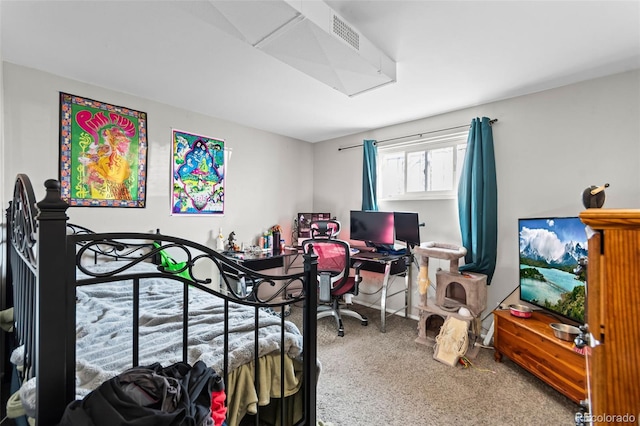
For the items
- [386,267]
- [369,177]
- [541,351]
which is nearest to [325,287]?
[386,267]

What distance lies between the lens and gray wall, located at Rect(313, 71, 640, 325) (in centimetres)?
220

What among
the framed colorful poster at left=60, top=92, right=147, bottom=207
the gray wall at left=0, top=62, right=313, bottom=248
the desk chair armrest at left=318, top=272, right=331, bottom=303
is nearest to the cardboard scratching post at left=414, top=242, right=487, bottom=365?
the desk chair armrest at left=318, top=272, right=331, bottom=303

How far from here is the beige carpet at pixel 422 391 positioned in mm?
1736

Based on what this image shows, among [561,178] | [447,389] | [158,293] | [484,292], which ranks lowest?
[447,389]

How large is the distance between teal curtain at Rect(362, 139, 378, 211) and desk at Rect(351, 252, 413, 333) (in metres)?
0.69

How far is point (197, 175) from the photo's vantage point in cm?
320

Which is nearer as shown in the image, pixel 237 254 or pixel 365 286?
pixel 237 254

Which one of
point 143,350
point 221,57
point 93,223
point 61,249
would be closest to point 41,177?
point 93,223

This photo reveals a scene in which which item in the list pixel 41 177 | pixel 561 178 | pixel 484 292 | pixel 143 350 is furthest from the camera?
pixel 484 292

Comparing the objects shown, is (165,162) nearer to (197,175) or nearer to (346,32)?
(197,175)

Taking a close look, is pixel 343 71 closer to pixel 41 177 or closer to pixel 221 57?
pixel 221 57

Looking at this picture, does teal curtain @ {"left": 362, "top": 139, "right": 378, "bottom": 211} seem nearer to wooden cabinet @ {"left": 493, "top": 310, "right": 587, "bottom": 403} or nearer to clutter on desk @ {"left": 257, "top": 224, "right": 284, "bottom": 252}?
clutter on desk @ {"left": 257, "top": 224, "right": 284, "bottom": 252}

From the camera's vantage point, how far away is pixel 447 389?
6.60 feet

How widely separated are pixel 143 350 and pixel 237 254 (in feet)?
6.85
